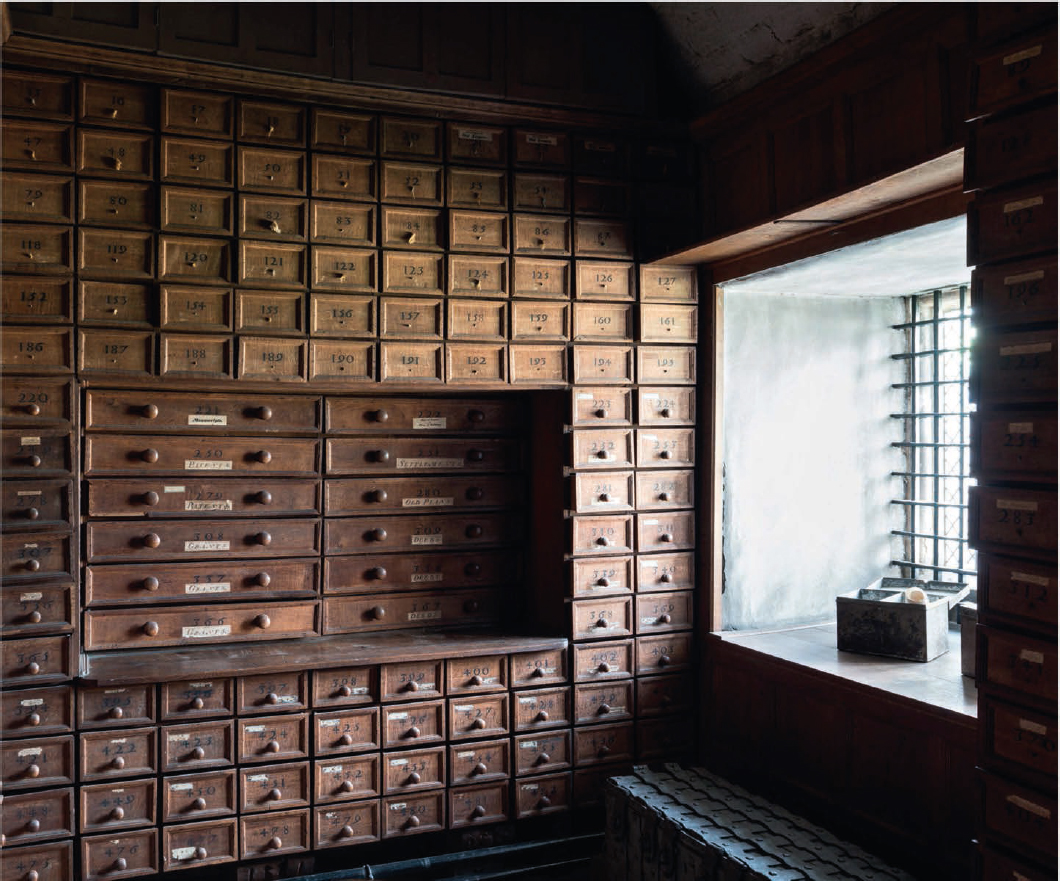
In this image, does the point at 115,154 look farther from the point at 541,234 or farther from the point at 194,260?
the point at 541,234

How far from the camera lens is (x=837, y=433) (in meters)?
4.27

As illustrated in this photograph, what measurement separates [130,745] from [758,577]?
8.80 feet

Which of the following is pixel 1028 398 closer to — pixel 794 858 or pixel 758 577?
pixel 794 858

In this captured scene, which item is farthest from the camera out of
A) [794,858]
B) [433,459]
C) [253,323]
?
[433,459]

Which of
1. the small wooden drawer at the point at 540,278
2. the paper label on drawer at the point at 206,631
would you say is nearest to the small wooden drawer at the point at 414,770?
the paper label on drawer at the point at 206,631

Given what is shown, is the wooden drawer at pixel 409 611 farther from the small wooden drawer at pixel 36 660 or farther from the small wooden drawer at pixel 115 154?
the small wooden drawer at pixel 115 154

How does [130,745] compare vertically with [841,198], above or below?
below

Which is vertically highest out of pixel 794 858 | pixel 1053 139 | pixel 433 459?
pixel 1053 139

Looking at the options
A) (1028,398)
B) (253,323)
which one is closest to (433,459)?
(253,323)

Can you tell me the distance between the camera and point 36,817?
317 cm

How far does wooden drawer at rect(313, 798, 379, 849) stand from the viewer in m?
3.54

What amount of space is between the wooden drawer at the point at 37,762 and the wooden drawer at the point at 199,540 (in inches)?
27.3

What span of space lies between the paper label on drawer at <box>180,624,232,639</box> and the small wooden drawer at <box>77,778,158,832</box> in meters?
0.57

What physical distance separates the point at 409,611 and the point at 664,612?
1147mm
